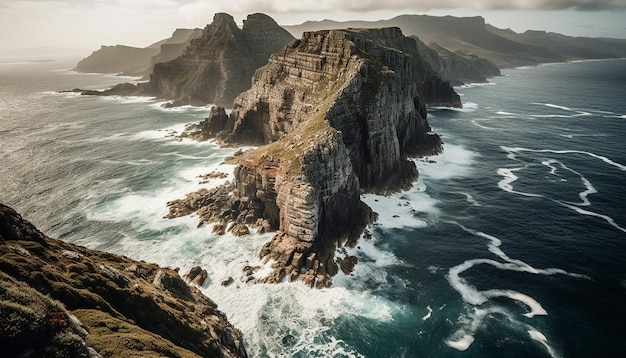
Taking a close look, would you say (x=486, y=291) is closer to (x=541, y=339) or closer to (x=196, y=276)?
(x=541, y=339)

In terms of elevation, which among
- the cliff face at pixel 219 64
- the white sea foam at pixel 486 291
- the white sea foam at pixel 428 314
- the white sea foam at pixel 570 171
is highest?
the cliff face at pixel 219 64

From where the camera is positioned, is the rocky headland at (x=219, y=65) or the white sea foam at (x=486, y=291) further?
the rocky headland at (x=219, y=65)

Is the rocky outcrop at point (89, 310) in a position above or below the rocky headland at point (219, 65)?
below

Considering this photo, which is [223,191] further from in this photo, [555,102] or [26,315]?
[555,102]

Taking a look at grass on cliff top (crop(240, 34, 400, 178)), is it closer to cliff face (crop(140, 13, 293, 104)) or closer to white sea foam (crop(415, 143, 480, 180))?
white sea foam (crop(415, 143, 480, 180))

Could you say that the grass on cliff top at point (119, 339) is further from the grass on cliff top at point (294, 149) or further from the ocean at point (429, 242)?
the grass on cliff top at point (294, 149)

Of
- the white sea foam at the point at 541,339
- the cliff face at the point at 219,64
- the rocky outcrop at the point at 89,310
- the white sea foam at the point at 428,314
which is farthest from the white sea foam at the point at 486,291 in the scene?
the cliff face at the point at 219,64

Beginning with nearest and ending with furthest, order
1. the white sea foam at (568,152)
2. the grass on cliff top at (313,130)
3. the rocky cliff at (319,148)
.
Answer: the rocky cliff at (319,148) < the grass on cliff top at (313,130) < the white sea foam at (568,152)

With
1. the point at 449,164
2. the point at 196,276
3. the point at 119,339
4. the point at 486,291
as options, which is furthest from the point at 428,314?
the point at 449,164
